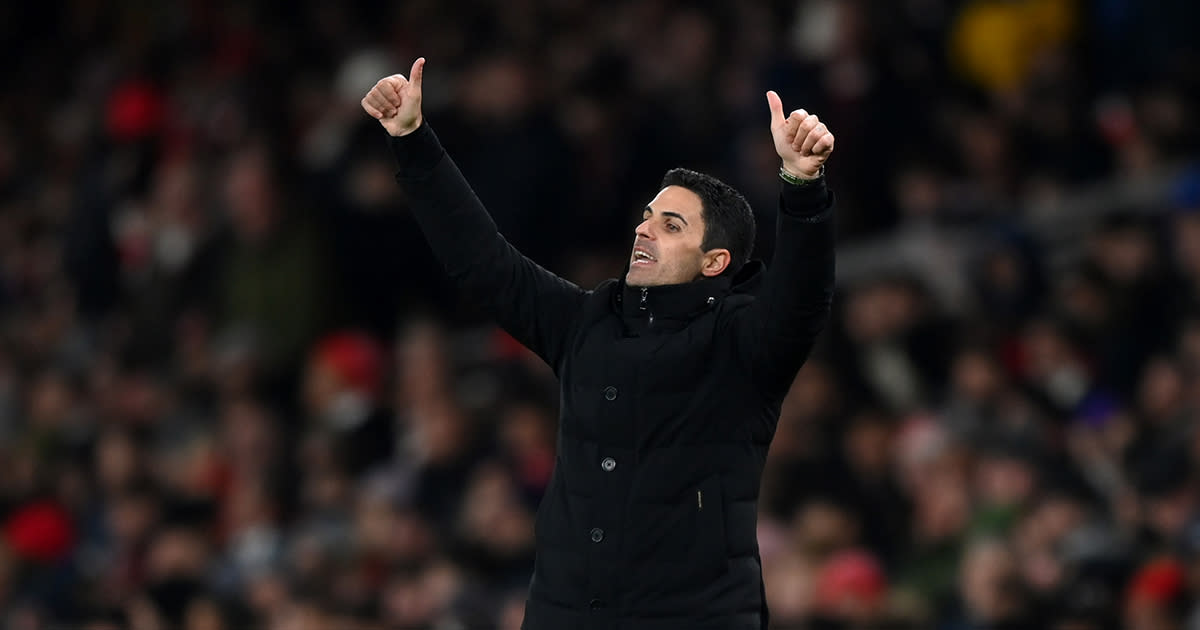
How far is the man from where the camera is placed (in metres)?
4.36

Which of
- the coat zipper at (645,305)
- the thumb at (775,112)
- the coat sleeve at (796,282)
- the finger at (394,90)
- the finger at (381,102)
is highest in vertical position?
the finger at (394,90)

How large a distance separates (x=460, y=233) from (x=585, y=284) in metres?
4.78

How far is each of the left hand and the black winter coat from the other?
0.07 metres

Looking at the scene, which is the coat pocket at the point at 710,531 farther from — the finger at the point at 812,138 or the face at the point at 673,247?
the finger at the point at 812,138

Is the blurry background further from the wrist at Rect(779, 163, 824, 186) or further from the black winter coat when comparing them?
the wrist at Rect(779, 163, 824, 186)

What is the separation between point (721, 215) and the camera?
469cm

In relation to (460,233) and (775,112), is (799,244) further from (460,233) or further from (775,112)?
(460,233)

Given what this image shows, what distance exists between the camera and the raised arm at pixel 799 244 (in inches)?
168

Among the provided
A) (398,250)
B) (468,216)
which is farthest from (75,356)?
(468,216)

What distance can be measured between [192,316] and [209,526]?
1.33m

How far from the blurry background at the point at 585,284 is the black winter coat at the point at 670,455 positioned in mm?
2553

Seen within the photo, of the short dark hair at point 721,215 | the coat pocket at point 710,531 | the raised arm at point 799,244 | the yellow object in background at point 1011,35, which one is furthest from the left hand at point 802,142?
the yellow object in background at point 1011,35

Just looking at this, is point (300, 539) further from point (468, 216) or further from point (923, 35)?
point (468, 216)

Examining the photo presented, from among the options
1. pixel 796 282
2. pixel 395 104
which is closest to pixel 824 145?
pixel 796 282
